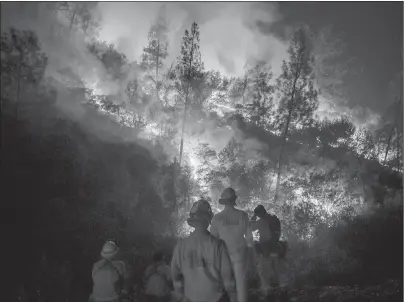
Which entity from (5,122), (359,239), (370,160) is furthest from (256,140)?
(5,122)

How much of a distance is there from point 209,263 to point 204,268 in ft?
0.25

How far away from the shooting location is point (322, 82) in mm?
49781

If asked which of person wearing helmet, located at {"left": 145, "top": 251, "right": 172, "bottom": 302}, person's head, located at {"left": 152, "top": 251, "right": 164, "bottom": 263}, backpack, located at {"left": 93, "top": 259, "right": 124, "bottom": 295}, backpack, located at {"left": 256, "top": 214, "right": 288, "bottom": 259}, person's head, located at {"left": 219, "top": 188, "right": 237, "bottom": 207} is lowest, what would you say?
person wearing helmet, located at {"left": 145, "top": 251, "right": 172, "bottom": 302}

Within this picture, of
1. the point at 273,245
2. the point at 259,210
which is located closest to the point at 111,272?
the point at 259,210

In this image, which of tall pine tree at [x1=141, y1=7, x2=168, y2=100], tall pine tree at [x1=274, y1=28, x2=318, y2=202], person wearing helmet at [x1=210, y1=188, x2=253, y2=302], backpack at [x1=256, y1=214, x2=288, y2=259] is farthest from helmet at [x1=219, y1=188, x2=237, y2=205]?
tall pine tree at [x1=141, y1=7, x2=168, y2=100]

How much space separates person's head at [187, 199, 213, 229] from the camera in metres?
3.34

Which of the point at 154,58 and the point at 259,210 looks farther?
the point at 154,58

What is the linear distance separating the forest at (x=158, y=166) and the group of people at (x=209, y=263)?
8.37 ft

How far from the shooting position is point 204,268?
10.5 ft

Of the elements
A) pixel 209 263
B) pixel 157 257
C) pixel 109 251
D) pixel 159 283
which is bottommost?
pixel 159 283

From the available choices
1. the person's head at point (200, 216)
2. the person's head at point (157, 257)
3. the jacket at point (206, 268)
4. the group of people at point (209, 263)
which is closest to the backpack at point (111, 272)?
the group of people at point (209, 263)

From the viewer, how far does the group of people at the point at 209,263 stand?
10.5ft

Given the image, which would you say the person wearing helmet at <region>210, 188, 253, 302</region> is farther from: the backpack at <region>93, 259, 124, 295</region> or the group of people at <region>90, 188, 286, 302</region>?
the backpack at <region>93, 259, 124, 295</region>

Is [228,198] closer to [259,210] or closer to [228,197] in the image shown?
[228,197]
